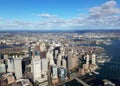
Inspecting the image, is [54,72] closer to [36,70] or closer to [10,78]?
[36,70]

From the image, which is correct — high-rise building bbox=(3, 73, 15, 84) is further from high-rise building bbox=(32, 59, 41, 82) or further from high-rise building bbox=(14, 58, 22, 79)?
high-rise building bbox=(32, 59, 41, 82)

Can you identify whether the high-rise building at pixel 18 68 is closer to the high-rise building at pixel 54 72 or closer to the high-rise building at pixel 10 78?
the high-rise building at pixel 10 78

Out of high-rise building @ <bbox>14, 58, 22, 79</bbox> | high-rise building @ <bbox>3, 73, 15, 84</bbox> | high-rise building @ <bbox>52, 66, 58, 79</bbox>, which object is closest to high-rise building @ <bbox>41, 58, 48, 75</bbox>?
high-rise building @ <bbox>52, 66, 58, 79</bbox>

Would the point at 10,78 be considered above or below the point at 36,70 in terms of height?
below

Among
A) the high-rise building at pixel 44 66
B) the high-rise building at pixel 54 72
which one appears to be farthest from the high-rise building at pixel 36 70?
the high-rise building at pixel 54 72

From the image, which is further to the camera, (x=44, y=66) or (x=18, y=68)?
(x=44, y=66)

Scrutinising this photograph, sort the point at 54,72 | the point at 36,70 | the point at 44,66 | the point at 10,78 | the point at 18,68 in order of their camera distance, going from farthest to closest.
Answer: the point at 44,66, the point at 18,68, the point at 54,72, the point at 36,70, the point at 10,78

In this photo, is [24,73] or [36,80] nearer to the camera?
[36,80]

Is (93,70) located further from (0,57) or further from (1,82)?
(0,57)

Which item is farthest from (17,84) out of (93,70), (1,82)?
(93,70)

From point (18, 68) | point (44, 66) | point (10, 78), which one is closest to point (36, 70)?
point (44, 66)

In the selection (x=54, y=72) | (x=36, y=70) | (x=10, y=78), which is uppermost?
(x=36, y=70)
